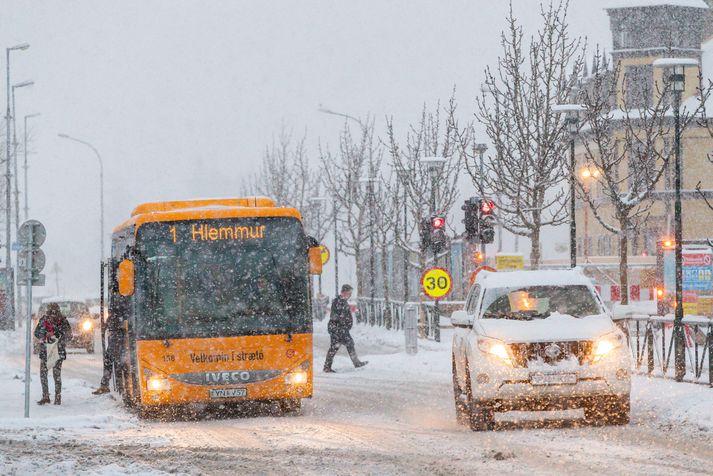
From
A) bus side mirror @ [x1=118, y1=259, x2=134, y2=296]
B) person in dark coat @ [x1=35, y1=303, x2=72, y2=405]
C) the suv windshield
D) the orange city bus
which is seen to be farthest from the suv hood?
person in dark coat @ [x1=35, y1=303, x2=72, y2=405]

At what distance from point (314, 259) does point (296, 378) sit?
159cm

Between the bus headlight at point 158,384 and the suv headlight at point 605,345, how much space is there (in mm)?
5802

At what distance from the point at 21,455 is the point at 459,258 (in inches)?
1528

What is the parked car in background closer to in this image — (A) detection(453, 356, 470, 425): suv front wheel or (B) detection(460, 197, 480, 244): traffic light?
(B) detection(460, 197, 480, 244): traffic light

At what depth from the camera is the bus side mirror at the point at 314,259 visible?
60.0 feet

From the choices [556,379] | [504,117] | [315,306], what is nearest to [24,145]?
[315,306]

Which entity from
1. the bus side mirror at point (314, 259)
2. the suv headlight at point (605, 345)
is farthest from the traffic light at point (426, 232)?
the suv headlight at point (605, 345)

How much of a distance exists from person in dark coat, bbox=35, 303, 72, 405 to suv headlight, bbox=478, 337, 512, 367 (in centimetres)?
946

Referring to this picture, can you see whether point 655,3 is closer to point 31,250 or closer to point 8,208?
point 8,208

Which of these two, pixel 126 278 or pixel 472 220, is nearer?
pixel 126 278

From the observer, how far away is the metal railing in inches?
744

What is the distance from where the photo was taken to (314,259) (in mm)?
18406

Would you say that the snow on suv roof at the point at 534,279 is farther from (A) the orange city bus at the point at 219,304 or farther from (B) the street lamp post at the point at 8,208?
(B) the street lamp post at the point at 8,208

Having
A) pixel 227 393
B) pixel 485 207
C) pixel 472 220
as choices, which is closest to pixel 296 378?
pixel 227 393
